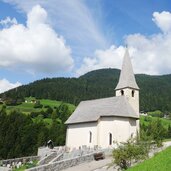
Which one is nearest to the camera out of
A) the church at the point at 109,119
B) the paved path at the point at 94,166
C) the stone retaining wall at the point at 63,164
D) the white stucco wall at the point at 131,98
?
the stone retaining wall at the point at 63,164

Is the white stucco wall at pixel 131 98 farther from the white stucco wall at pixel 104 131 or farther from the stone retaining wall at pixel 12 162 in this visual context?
the stone retaining wall at pixel 12 162

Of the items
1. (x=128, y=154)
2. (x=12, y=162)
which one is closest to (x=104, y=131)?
(x=12, y=162)

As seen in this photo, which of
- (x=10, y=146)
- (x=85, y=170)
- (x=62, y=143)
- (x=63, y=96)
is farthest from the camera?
(x=63, y=96)

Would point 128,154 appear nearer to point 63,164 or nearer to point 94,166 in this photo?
point 94,166

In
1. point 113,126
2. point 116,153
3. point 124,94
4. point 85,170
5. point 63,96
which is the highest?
point 63,96

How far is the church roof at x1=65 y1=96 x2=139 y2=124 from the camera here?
48.6 metres

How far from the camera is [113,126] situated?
47750 millimetres

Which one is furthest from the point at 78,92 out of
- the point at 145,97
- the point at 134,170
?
the point at 134,170

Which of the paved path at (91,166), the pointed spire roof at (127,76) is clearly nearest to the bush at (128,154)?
the paved path at (91,166)

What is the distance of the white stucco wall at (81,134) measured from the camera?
167 ft

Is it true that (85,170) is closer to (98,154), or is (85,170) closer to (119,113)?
(98,154)

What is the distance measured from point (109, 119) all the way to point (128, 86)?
8.28 meters

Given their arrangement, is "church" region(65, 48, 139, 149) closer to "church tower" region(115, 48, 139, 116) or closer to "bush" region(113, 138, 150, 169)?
"church tower" region(115, 48, 139, 116)

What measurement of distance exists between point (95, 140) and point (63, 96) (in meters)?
115
